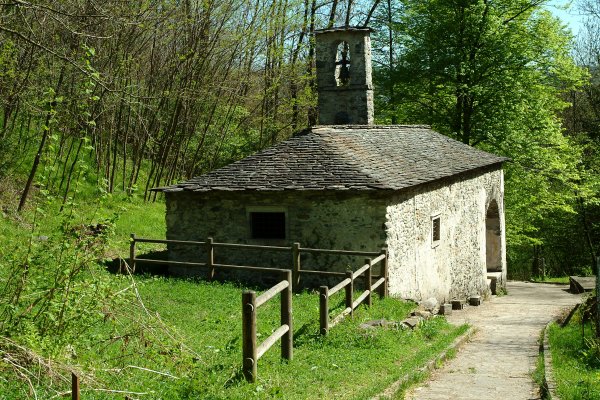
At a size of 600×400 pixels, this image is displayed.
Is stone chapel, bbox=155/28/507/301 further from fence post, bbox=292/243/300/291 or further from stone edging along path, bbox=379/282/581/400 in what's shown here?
stone edging along path, bbox=379/282/581/400

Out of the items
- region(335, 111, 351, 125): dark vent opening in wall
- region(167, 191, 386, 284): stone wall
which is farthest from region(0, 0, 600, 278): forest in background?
region(167, 191, 386, 284): stone wall

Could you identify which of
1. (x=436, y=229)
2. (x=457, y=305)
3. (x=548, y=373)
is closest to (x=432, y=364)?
(x=548, y=373)

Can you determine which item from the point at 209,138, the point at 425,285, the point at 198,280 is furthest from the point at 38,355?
the point at 209,138

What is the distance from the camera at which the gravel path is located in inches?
326

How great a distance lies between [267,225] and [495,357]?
21.6 feet

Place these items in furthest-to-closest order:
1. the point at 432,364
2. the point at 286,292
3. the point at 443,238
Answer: the point at 443,238
the point at 432,364
the point at 286,292

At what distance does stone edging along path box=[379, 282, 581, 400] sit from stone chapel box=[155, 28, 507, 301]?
1654 millimetres

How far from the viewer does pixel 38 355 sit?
6.20 m

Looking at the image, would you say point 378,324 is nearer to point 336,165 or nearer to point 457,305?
point 336,165

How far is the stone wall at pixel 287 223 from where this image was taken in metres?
14.8

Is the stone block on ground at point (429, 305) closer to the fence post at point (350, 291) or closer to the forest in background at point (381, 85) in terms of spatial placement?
the fence post at point (350, 291)

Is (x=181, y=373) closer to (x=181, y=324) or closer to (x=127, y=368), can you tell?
(x=127, y=368)

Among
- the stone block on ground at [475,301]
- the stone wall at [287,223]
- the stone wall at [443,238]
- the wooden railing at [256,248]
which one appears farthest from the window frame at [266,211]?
the stone block on ground at [475,301]

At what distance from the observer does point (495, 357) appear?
34.8ft
